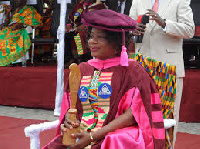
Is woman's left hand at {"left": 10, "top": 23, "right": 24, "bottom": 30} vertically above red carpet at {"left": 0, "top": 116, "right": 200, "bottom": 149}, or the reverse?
woman's left hand at {"left": 10, "top": 23, "right": 24, "bottom": 30}

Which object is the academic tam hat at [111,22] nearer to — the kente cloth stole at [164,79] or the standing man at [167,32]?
the kente cloth stole at [164,79]

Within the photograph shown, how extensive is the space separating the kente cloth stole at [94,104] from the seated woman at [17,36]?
4977mm

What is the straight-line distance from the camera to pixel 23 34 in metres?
7.14

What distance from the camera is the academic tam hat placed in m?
2.12

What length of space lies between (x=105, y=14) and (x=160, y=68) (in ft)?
2.14

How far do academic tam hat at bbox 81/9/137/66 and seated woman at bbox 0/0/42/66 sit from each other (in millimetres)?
5081

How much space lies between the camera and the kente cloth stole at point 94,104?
2248 mm

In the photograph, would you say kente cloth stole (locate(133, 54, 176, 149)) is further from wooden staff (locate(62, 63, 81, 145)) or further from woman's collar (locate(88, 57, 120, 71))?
wooden staff (locate(62, 63, 81, 145))

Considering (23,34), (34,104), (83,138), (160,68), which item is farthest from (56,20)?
(83,138)

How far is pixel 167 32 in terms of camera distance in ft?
10.1

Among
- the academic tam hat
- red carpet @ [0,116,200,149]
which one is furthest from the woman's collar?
red carpet @ [0,116,200,149]

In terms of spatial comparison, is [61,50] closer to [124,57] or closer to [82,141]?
[124,57]

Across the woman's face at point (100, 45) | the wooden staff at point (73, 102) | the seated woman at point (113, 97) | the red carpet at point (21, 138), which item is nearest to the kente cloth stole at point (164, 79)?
the seated woman at point (113, 97)

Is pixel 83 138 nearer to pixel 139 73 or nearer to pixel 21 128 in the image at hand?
pixel 139 73
